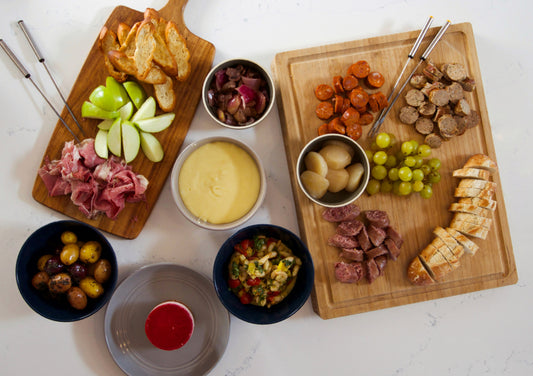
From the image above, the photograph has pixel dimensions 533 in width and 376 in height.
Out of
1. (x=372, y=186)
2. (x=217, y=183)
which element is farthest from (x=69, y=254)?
(x=372, y=186)

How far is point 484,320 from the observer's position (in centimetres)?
167

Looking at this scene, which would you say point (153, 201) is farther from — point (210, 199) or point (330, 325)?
point (330, 325)

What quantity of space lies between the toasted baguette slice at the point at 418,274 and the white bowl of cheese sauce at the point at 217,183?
2.01ft

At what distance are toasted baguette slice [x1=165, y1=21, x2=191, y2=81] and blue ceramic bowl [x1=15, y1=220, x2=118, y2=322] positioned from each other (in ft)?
2.12

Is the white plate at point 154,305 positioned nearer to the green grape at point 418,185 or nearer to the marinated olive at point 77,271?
the marinated olive at point 77,271

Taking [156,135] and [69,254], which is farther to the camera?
[156,135]

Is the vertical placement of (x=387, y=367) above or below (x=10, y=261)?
below

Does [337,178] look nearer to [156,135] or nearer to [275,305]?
[275,305]

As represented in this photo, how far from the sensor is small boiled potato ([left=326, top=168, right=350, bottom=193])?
1420 mm

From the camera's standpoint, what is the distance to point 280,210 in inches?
63.2

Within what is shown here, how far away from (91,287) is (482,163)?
147 cm

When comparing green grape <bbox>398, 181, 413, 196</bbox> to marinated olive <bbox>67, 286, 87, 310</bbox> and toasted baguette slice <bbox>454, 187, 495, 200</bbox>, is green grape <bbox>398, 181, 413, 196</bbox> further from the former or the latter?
marinated olive <bbox>67, 286, 87, 310</bbox>

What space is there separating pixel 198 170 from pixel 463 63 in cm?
110

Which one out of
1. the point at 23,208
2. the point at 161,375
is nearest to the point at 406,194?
the point at 161,375
